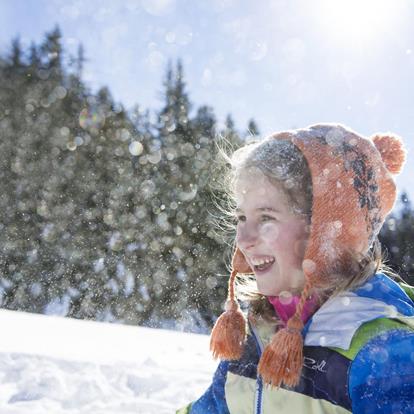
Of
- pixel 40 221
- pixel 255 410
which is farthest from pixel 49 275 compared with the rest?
pixel 255 410

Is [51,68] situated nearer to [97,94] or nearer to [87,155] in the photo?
[97,94]

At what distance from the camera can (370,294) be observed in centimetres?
143

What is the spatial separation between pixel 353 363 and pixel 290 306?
450mm

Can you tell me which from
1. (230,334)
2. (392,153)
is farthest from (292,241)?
(392,153)

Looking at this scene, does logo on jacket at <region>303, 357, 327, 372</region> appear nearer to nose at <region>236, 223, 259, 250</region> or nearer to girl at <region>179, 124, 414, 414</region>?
girl at <region>179, 124, 414, 414</region>

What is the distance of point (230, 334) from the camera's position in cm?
173

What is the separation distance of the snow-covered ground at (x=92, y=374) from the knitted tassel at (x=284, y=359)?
1760mm

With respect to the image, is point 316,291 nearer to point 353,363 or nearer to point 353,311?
point 353,311

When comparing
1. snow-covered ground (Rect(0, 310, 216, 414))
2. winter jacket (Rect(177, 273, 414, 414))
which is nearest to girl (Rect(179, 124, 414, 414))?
winter jacket (Rect(177, 273, 414, 414))

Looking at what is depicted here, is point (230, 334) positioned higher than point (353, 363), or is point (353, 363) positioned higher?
point (353, 363)

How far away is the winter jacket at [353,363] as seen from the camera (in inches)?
46.7

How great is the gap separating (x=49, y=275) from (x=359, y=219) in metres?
14.5

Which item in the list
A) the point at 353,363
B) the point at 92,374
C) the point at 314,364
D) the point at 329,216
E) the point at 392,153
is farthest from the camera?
the point at 92,374

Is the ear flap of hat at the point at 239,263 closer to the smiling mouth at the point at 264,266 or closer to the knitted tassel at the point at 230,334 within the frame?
the knitted tassel at the point at 230,334
